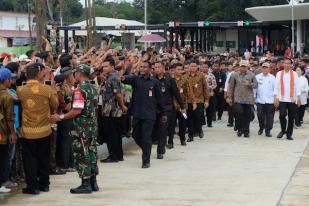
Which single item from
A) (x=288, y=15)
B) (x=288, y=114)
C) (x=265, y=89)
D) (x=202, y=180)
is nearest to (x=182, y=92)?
(x=265, y=89)

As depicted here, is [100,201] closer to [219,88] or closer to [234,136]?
[234,136]

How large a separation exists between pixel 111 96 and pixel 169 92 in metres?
1.63

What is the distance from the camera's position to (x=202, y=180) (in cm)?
986

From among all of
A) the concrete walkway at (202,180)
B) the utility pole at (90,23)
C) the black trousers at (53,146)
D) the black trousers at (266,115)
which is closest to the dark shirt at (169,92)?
the concrete walkway at (202,180)

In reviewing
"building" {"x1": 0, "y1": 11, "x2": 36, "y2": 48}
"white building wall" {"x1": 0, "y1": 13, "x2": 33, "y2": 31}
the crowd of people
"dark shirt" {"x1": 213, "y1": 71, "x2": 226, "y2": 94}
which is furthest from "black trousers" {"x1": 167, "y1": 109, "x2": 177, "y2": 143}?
"white building wall" {"x1": 0, "y1": 13, "x2": 33, "y2": 31}

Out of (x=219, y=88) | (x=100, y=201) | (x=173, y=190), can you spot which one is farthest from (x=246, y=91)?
(x=100, y=201)

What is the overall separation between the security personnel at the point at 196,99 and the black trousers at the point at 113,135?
3.19m

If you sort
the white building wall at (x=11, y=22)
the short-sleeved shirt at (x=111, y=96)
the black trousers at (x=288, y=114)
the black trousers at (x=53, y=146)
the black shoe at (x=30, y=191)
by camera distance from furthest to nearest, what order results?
the white building wall at (x=11, y=22) → the black trousers at (x=288, y=114) → the short-sleeved shirt at (x=111, y=96) → the black trousers at (x=53, y=146) → the black shoe at (x=30, y=191)

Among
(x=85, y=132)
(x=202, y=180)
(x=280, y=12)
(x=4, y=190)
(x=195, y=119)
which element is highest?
(x=280, y=12)

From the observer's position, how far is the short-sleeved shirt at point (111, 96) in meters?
11.1

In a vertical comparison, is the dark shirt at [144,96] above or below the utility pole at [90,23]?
below

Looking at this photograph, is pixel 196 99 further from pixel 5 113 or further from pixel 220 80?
pixel 5 113

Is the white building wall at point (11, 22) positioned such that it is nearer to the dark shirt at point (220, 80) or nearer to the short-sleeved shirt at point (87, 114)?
the dark shirt at point (220, 80)

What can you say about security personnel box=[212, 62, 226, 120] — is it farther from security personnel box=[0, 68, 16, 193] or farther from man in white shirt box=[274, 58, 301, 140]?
security personnel box=[0, 68, 16, 193]
